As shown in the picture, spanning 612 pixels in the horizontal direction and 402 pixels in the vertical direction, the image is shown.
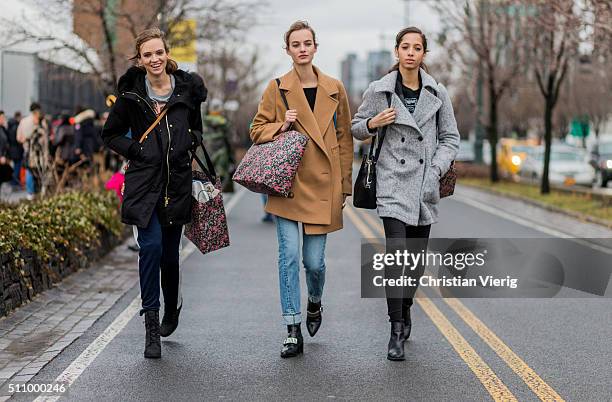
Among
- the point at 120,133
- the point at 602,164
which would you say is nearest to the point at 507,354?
the point at 120,133

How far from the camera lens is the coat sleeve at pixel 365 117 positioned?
7199 millimetres

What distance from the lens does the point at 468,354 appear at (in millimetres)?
7434

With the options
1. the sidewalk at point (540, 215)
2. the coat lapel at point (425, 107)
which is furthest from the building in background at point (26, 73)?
the coat lapel at point (425, 107)

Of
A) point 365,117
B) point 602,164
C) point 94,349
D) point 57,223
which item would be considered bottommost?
point 602,164

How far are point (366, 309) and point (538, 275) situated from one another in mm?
2738

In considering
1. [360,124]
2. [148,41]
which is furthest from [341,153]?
[148,41]

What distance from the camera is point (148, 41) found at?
7199 millimetres

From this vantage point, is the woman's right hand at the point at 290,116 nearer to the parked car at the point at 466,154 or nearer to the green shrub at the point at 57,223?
the green shrub at the point at 57,223

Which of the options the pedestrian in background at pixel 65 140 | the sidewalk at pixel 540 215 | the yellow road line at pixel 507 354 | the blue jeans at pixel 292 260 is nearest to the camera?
the yellow road line at pixel 507 354

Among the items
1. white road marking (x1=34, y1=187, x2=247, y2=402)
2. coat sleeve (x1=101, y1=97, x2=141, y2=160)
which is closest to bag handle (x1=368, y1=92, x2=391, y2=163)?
coat sleeve (x1=101, y1=97, x2=141, y2=160)

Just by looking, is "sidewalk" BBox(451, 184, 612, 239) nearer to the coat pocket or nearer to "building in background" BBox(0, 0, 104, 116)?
"building in background" BBox(0, 0, 104, 116)

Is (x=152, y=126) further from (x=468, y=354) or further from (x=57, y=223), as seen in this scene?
(x=57, y=223)

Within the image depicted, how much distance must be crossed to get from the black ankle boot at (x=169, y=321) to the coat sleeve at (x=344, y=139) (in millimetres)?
1410

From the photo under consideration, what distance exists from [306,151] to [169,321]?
1.53 metres
